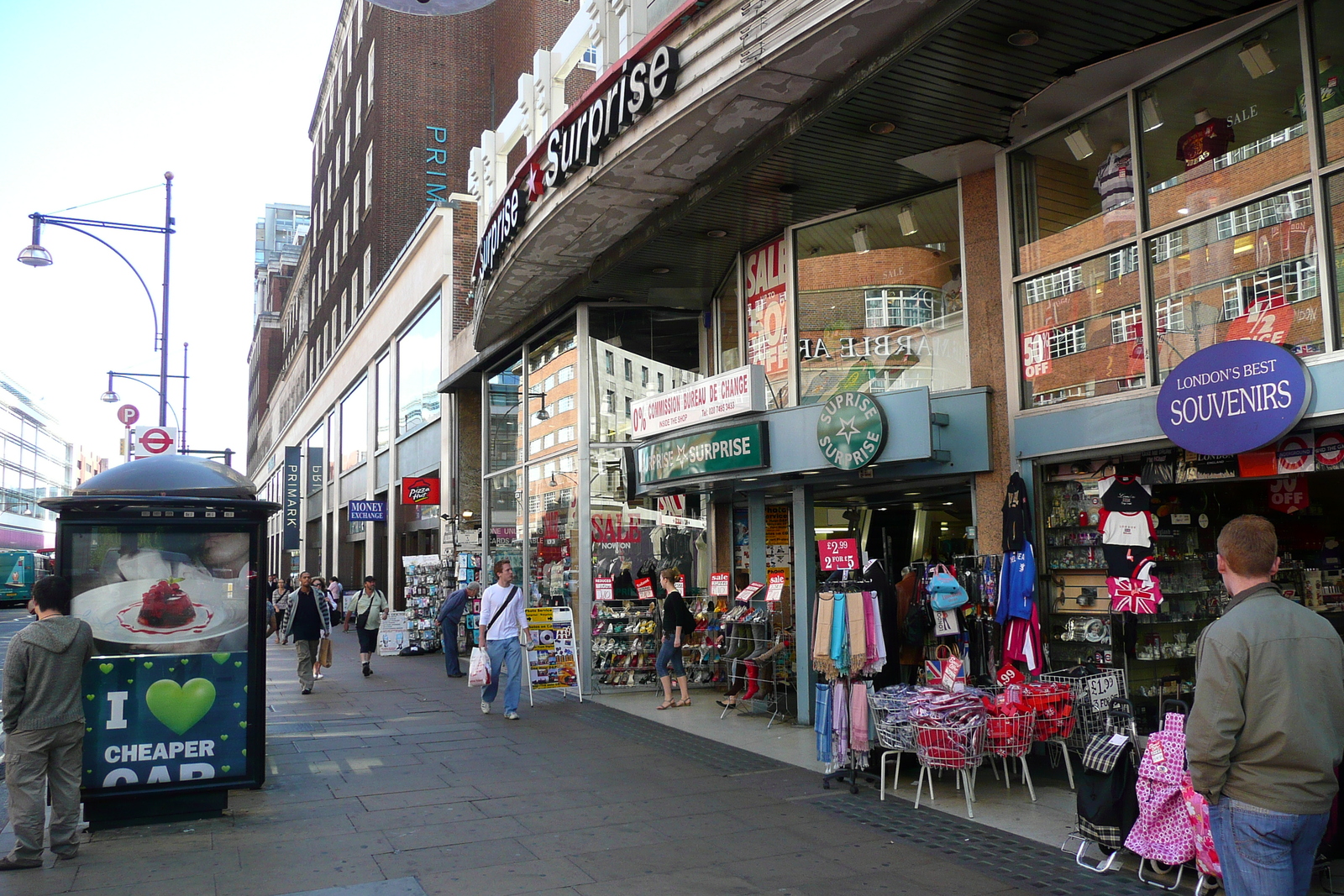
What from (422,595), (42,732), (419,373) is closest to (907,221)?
(42,732)

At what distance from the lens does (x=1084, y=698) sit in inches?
315

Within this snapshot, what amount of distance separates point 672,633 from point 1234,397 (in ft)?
25.1

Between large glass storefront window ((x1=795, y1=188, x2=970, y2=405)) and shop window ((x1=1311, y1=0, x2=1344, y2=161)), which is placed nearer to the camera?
shop window ((x1=1311, y1=0, x2=1344, y2=161))

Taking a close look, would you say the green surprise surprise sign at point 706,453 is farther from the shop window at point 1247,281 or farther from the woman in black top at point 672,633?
the shop window at point 1247,281

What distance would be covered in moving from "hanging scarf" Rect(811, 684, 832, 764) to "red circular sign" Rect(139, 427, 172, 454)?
35.8 feet

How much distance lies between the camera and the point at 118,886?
19.0 ft

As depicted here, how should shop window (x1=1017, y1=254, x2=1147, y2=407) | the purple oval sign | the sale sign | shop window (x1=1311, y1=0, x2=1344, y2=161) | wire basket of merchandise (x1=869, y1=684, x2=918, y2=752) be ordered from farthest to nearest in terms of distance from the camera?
the sale sign
shop window (x1=1017, y1=254, x2=1147, y2=407)
wire basket of merchandise (x1=869, y1=684, x2=918, y2=752)
shop window (x1=1311, y1=0, x2=1344, y2=161)
the purple oval sign

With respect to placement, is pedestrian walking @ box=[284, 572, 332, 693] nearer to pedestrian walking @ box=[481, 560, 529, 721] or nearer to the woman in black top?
pedestrian walking @ box=[481, 560, 529, 721]

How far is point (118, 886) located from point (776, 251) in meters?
9.34

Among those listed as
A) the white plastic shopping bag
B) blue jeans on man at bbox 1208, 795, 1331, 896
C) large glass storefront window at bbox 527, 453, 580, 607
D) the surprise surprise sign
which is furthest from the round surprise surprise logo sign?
large glass storefront window at bbox 527, 453, 580, 607

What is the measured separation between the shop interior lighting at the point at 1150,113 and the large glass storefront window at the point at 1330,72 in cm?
137

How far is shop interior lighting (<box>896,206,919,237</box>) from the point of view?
10.7 metres

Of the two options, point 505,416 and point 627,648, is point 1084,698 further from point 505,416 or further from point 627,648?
point 505,416

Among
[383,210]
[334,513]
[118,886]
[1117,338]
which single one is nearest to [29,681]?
[118,886]
